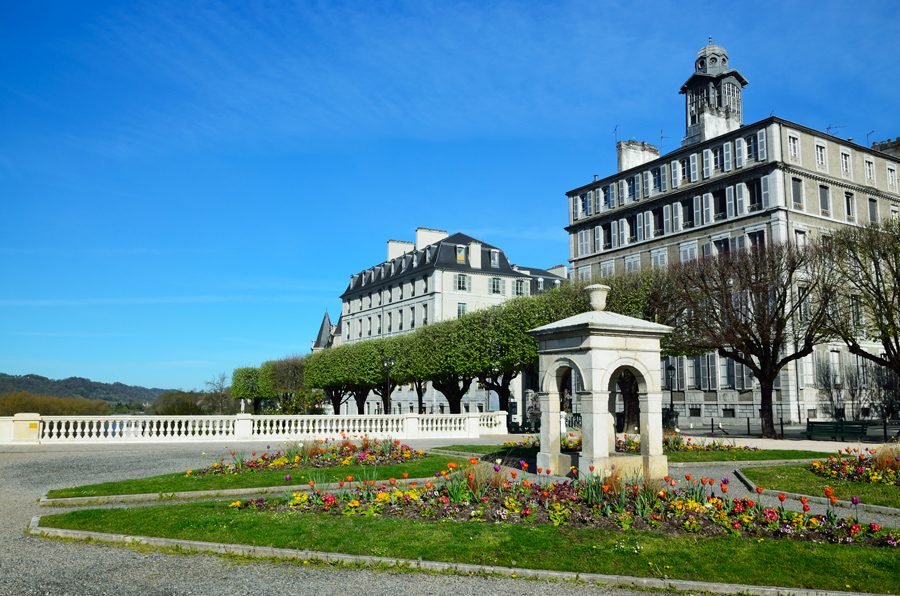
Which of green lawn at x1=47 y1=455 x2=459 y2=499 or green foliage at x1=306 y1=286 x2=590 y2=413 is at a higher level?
green foliage at x1=306 y1=286 x2=590 y2=413

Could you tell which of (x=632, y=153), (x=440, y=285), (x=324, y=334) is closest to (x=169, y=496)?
(x=632, y=153)

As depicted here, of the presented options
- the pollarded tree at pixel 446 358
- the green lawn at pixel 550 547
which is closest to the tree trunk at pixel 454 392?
the pollarded tree at pixel 446 358

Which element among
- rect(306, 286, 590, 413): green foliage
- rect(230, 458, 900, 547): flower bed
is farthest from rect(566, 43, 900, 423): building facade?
rect(230, 458, 900, 547): flower bed

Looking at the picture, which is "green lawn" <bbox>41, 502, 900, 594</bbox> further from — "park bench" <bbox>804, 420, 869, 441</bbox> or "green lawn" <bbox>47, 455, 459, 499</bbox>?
"park bench" <bbox>804, 420, 869, 441</bbox>

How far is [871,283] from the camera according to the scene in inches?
1224

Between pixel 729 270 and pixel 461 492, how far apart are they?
28648 mm

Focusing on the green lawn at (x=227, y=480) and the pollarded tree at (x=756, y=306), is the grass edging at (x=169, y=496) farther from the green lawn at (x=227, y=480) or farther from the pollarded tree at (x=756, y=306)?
the pollarded tree at (x=756, y=306)

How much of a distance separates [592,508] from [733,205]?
148 feet

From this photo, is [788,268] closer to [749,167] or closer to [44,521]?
[749,167]

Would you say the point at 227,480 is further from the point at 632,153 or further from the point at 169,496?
the point at 632,153

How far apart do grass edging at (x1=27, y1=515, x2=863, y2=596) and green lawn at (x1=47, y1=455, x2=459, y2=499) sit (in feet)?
11.1

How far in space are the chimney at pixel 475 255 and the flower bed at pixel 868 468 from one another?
58890 millimetres

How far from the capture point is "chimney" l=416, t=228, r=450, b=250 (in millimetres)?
81062

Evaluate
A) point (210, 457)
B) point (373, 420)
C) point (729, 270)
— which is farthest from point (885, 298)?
point (210, 457)
